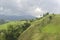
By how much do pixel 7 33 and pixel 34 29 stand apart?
123ft

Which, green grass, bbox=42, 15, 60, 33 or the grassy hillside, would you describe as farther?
green grass, bbox=42, 15, 60, 33

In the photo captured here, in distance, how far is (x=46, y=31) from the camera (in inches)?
4897

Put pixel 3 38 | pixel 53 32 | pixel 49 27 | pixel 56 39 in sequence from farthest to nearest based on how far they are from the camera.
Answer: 1. pixel 3 38
2. pixel 49 27
3. pixel 53 32
4. pixel 56 39

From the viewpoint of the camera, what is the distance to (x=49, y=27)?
13025cm

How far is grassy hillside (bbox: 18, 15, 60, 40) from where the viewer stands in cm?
11757

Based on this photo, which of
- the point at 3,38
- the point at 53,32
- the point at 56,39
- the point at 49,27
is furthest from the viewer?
the point at 3,38

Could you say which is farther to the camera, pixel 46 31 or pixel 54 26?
pixel 54 26

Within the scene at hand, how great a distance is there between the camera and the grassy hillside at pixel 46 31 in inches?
4629

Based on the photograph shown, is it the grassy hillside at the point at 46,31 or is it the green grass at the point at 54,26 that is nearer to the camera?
the grassy hillside at the point at 46,31

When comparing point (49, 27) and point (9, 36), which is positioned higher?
point (49, 27)

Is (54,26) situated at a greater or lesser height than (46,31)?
greater

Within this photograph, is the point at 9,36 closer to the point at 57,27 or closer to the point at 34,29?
the point at 34,29

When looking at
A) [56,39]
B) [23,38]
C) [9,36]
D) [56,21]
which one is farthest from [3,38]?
[56,39]

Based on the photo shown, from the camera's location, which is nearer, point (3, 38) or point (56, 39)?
point (56, 39)
